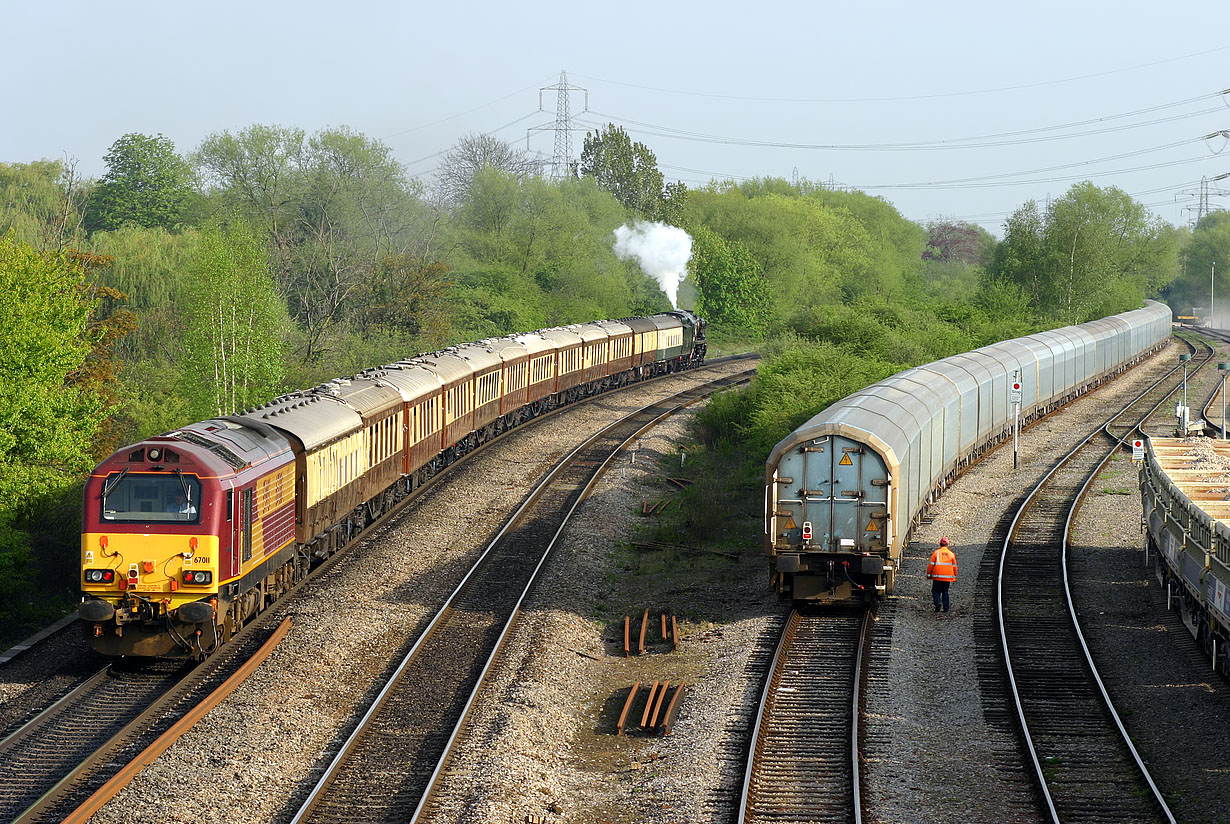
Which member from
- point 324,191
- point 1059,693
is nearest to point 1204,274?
point 324,191

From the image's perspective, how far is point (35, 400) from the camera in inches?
952

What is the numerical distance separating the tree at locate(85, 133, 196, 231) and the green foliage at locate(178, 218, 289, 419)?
38.1 m

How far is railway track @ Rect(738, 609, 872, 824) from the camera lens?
12.6 meters

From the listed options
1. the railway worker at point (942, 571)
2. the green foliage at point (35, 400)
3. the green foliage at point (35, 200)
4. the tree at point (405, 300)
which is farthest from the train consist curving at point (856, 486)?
the tree at point (405, 300)

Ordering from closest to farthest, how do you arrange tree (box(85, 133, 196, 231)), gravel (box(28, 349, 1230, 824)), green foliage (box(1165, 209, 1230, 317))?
1. gravel (box(28, 349, 1230, 824))
2. tree (box(85, 133, 196, 231))
3. green foliage (box(1165, 209, 1230, 317))

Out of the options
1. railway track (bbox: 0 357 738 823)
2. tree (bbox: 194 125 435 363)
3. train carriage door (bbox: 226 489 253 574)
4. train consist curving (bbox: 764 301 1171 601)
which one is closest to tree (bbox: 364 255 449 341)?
tree (bbox: 194 125 435 363)

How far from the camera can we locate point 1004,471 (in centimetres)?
3353

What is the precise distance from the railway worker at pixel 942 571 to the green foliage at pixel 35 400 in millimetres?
16141

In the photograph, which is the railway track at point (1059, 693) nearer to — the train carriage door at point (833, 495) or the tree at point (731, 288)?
the train carriage door at point (833, 495)

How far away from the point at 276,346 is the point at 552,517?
51.8ft

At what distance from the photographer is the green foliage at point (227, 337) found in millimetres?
38344

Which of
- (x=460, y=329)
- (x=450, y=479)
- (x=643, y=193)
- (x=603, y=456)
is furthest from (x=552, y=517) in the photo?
(x=643, y=193)

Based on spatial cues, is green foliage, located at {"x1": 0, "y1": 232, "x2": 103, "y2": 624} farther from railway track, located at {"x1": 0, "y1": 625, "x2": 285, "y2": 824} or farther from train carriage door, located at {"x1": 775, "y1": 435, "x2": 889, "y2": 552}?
train carriage door, located at {"x1": 775, "y1": 435, "x2": 889, "y2": 552}

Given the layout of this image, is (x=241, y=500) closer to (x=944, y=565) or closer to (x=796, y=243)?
(x=944, y=565)
